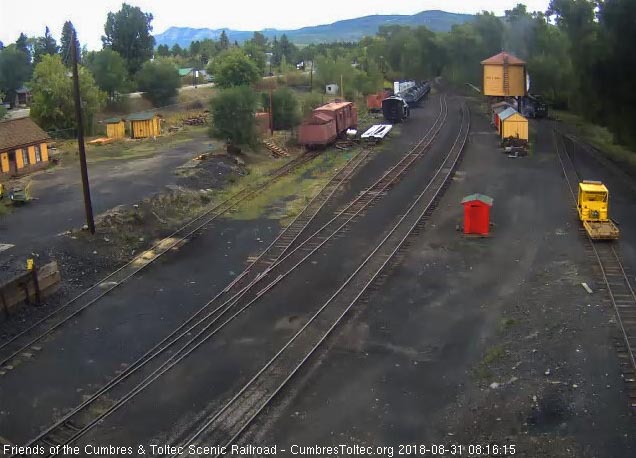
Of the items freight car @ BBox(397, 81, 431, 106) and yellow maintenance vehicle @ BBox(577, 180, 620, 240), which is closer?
yellow maintenance vehicle @ BBox(577, 180, 620, 240)

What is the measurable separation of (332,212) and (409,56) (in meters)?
74.9

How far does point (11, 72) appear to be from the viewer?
65.8m

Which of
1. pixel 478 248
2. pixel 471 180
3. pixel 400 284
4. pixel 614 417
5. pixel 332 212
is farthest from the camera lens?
pixel 471 180

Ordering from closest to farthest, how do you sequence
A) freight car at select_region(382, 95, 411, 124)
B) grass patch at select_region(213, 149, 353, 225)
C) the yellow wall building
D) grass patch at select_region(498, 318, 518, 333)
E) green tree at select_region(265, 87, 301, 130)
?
grass patch at select_region(498, 318, 518, 333) → grass patch at select_region(213, 149, 353, 225) → green tree at select_region(265, 87, 301, 130) → freight car at select_region(382, 95, 411, 124) → the yellow wall building

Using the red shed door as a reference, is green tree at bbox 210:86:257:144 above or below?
above

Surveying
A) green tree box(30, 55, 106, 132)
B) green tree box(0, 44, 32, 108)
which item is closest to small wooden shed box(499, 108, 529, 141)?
green tree box(30, 55, 106, 132)

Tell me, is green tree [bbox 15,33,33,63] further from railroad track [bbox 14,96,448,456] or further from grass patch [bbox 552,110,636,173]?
railroad track [bbox 14,96,448,456]

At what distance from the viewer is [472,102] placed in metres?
68.7

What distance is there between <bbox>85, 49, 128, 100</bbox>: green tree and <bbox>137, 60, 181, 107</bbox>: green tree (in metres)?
4.68

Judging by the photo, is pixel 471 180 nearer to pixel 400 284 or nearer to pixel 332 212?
pixel 332 212

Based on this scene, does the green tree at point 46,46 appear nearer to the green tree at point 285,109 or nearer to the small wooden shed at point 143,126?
the small wooden shed at point 143,126

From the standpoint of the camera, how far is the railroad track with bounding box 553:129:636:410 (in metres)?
12.0

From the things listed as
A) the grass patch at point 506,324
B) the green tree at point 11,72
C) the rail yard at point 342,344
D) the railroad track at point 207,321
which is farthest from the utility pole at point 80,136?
the green tree at point 11,72

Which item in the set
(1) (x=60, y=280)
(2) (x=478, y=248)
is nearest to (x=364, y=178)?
(2) (x=478, y=248)
